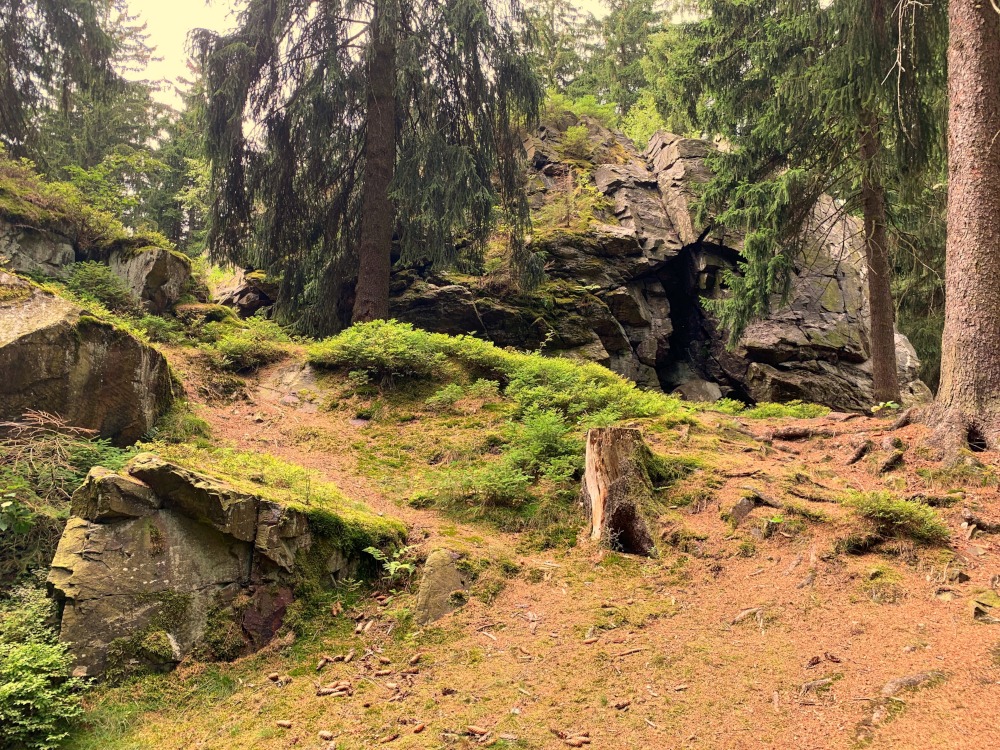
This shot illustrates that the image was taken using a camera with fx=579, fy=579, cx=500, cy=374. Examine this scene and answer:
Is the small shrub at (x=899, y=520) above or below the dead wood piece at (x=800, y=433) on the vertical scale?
below

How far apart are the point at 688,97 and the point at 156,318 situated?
12.1 m

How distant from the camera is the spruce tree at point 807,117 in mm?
9422

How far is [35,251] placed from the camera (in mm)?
10711

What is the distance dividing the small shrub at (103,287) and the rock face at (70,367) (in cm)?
467

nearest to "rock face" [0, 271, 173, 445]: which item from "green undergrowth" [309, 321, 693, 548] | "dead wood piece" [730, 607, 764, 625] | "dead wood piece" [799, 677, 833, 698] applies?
"green undergrowth" [309, 321, 693, 548]

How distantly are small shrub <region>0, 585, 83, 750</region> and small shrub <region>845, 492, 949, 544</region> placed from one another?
583 cm

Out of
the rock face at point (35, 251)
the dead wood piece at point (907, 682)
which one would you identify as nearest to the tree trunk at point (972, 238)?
the dead wood piece at point (907, 682)

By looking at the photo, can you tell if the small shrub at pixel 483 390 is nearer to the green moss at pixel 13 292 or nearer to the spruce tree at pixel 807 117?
the green moss at pixel 13 292

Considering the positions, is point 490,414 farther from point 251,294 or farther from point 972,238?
point 251,294

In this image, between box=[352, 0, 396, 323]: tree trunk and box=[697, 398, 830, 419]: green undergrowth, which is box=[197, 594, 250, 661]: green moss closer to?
box=[697, 398, 830, 419]: green undergrowth

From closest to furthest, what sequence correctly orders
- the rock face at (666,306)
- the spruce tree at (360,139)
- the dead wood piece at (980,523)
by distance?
1. the dead wood piece at (980,523)
2. the spruce tree at (360,139)
3. the rock face at (666,306)

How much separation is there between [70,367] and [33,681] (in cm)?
352

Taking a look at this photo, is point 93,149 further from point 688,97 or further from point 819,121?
point 819,121

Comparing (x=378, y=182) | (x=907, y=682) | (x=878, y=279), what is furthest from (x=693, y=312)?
(x=907, y=682)
